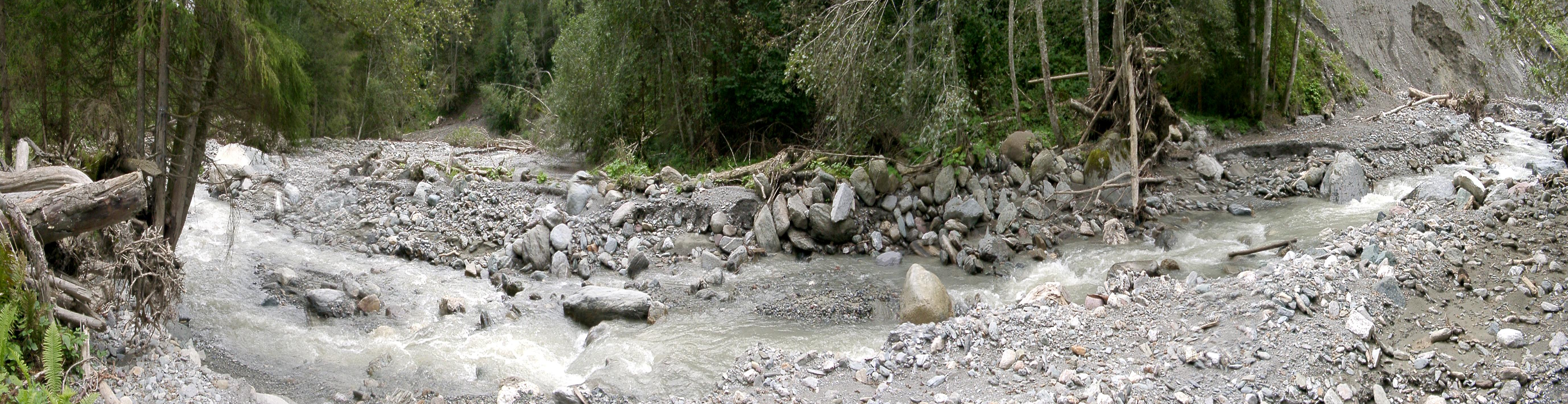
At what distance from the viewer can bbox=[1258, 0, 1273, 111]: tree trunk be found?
45.4ft

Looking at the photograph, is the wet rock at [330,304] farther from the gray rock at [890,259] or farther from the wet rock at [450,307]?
the gray rock at [890,259]

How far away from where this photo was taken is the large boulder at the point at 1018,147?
11.2 metres

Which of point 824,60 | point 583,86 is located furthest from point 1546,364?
point 583,86

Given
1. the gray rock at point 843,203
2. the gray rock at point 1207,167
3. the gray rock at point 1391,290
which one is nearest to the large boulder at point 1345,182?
the gray rock at point 1207,167

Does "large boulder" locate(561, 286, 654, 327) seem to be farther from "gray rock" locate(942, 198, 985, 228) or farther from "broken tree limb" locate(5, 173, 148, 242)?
"gray rock" locate(942, 198, 985, 228)

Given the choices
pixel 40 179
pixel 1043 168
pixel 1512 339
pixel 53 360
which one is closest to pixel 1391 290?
pixel 1512 339

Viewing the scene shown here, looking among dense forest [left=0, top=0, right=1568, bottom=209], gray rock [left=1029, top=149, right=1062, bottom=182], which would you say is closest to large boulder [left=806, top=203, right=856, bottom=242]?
dense forest [left=0, top=0, right=1568, bottom=209]

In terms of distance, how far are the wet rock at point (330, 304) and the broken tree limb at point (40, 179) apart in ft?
8.43

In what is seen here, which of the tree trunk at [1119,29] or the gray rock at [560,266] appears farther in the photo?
the tree trunk at [1119,29]

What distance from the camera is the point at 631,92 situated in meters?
15.5

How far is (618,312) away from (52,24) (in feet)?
15.5

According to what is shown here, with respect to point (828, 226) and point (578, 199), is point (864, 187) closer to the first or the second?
point (828, 226)

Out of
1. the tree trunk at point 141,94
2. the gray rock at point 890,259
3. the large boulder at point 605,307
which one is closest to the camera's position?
the tree trunk at point 141,94

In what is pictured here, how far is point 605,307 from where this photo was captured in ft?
24.8
